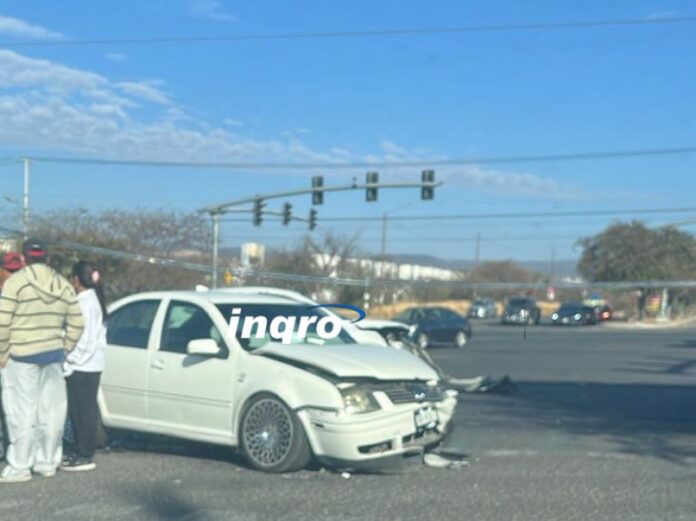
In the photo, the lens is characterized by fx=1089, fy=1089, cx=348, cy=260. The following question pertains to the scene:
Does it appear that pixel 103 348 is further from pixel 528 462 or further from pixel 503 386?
pixel 503 386

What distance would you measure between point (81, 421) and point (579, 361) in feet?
51.2

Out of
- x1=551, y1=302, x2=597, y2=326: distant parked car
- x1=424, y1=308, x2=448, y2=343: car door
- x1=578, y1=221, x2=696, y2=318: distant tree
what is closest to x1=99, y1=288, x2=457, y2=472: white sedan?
x1=424, y1=308, x2=448, y2=343: car door

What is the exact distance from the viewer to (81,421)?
9.05m

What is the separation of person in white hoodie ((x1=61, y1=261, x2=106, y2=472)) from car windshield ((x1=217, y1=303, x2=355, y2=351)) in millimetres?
1221

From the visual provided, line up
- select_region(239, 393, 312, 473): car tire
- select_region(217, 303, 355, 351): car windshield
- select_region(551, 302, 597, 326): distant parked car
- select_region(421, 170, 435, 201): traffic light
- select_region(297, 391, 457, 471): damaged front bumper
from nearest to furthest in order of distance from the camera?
select_region(297, 391, 457, 471): damaged front bumper, select_region(239, 393, 312, 473): car tire, select_region(217, 303, 355, 351): car windshield, select_region(551, 302, 597, 326): distant parked car, select_region(421, 170, 435, 201): traffic light

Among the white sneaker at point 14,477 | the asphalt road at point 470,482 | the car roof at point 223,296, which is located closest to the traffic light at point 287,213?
the asphalt road at point 470,482

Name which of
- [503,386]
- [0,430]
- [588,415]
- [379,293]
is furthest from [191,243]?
[0,430]

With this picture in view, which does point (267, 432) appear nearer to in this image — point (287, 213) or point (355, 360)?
point (355, 360)

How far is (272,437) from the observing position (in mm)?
8930

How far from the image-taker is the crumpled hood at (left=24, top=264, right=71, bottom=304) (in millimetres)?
8438

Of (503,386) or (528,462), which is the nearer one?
(528,462)

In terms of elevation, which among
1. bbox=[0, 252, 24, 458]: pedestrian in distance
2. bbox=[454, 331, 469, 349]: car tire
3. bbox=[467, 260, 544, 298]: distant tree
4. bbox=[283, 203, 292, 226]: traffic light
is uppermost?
bbox=[283, 203, 292, 226]: traffic light

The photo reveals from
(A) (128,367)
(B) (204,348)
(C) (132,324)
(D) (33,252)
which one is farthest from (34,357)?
(C) (132,324)

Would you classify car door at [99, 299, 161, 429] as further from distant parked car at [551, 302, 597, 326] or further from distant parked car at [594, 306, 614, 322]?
distant parked car at [594, 306, 614, 322]
